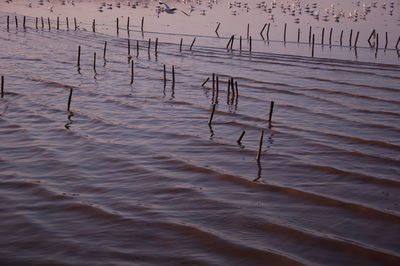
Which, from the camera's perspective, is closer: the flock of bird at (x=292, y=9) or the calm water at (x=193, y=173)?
the calm water at (x=193, y=173)

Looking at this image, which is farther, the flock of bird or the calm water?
the flock of bird

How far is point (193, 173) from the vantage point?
8.12 m

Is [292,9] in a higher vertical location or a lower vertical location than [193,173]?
higher

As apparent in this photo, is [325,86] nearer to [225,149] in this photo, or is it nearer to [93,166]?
[225,149]

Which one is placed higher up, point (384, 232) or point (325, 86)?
point (325, 86)

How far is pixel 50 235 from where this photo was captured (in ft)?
19.1

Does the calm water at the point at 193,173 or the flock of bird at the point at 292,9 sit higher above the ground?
the flock of bird at the point at 292,9

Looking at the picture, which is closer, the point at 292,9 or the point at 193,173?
the point at 193,173

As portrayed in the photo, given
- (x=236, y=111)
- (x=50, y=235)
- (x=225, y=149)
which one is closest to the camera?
(x=50, y=235)

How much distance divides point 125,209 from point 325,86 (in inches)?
470

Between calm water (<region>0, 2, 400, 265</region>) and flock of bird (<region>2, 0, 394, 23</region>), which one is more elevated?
flock of bird (<region>2, 0, 394, 23</region>)

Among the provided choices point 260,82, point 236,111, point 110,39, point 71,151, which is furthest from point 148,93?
point 110,39

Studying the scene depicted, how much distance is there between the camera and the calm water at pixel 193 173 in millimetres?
5746

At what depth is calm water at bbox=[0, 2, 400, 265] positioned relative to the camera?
5746mm
